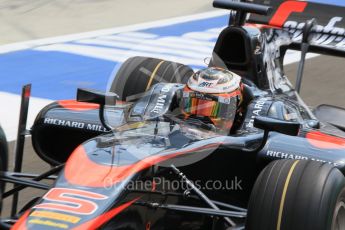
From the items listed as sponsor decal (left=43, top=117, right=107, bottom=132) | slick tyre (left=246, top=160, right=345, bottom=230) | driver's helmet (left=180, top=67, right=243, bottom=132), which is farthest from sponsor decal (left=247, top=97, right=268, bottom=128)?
sponsor decal (left=43, top=117, right=107, bottom=132)

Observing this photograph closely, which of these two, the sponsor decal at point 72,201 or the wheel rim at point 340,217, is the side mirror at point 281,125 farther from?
the sponsor decal at point 72,201

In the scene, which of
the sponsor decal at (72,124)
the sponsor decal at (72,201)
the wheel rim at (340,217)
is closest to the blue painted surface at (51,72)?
the sponsor decal at (72,124)

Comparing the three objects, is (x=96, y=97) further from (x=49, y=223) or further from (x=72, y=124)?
(x=49, y=223)

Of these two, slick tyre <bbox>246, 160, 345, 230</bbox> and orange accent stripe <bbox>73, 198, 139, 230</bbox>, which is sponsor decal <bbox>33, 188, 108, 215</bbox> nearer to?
orange accent stripe <bbox>73, 198, 139, 230</bbox>

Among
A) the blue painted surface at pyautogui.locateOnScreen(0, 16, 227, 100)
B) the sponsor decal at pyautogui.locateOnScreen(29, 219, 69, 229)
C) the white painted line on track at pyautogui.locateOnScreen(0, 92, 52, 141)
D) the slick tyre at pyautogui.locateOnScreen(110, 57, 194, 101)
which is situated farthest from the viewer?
the blue painted surface at pyautogui.locateOnScreen(0, 16, 227, 100)

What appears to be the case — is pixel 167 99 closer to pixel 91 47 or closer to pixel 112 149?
pixel 112 149

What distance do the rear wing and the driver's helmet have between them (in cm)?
199

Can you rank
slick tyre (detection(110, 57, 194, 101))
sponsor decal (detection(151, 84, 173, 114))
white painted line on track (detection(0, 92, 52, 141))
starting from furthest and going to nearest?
1. white painted line on track (detection(0, 92, 52, 141))
2. slick tyre (detection(110, 57, 194, 101))
3. sponsor decal (detection(151, 84, 173, 114))

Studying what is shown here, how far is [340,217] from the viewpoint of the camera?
4629mm

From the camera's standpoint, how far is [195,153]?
4801 millimetres

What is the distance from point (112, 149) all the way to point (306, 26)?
9.96 feet

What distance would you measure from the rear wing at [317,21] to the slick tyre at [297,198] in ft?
9.13

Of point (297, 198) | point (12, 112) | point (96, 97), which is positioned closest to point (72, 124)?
point (96, 97)

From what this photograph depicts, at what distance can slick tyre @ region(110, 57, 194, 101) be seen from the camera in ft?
21.5
